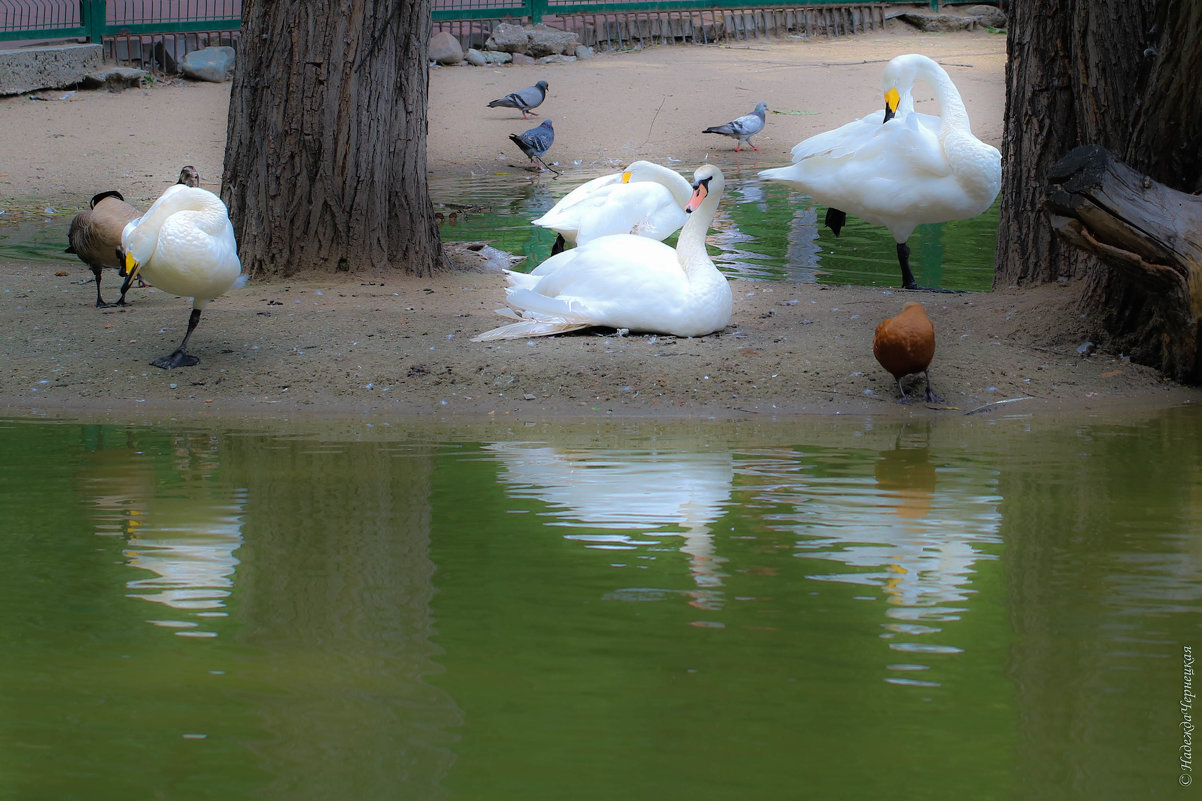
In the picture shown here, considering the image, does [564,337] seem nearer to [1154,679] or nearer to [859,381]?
[859,381]

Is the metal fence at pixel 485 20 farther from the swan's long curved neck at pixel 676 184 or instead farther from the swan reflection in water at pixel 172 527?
the swan reflection in water at pixel 172 527

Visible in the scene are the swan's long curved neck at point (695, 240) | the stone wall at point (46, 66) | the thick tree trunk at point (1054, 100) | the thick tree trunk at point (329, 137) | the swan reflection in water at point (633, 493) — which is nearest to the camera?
the swan reflection in water at point (633, 493)

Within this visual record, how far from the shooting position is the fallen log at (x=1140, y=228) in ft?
17.8

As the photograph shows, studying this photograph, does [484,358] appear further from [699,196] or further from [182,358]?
[699,196]

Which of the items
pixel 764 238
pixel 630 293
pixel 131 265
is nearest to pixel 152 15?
pixel 764 238

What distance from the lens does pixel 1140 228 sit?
5.43 meters

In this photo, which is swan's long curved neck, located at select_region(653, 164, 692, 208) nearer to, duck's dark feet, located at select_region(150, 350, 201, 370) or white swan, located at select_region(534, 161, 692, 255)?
white swan, located at select_region(534, 161, 692, 255)

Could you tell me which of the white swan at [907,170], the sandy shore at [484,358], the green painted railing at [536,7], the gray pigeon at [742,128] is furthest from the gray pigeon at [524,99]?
the white swan at [907,170]

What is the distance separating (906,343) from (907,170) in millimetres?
2863

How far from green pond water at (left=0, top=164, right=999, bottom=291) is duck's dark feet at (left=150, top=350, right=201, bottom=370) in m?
3.28

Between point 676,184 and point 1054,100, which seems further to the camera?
point 676,184

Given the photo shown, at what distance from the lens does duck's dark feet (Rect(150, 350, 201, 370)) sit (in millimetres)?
6089

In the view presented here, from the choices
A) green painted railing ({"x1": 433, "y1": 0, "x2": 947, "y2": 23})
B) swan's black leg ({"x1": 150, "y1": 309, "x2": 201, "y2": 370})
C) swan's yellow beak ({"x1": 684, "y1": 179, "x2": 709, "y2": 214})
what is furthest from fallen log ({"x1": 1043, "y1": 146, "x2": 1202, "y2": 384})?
green painted railing ({"x1": 433, "y1": 0, "x2": 947, "y2": 23})

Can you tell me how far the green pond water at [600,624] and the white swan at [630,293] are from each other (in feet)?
6.22
